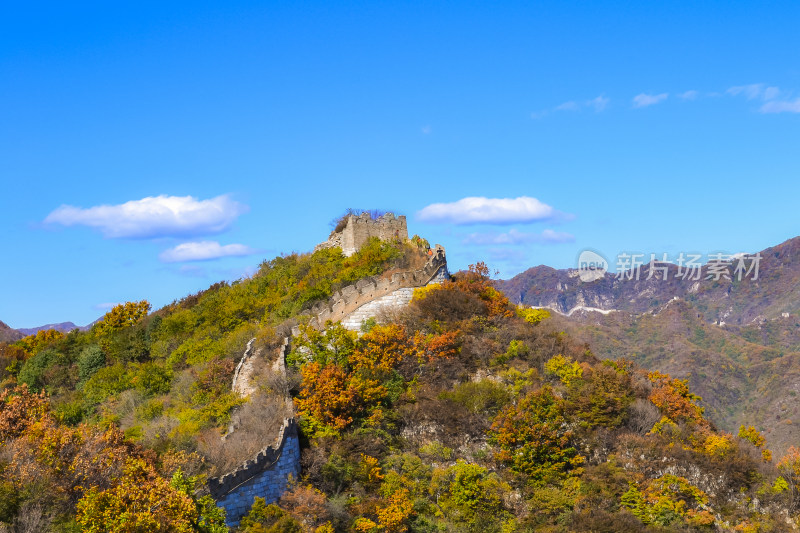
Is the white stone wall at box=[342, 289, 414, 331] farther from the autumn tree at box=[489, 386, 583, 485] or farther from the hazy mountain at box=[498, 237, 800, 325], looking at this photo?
the hazy mountain at box=[498, 237, 800, 325]

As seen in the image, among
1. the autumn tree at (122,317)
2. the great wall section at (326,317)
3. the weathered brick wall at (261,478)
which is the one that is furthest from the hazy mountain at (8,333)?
the weathered brick wall at (261,478)

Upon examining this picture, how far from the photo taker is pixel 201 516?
20516mm

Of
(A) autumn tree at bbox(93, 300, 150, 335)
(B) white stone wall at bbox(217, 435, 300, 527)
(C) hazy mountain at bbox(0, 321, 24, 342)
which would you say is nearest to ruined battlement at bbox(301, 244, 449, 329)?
(B) white stone wall at bbox(217, 435, 300, 527)

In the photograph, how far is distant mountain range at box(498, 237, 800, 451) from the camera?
96.8m

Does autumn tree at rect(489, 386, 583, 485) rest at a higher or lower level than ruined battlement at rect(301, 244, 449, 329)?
lower

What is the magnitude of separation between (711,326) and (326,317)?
104639 millimetres

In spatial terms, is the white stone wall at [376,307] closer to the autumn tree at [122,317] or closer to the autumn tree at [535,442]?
the autumn tree at [535,442]

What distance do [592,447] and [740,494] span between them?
5.10m

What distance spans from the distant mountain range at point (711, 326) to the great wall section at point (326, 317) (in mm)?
31305

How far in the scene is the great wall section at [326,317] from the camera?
79.4 feet

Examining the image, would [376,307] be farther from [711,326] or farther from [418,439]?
[711,326]

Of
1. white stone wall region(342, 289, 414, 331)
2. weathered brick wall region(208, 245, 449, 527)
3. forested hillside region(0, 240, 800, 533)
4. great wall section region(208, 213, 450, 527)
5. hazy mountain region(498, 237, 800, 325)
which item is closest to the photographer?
forested hillside region(0, 240, 800, 533)

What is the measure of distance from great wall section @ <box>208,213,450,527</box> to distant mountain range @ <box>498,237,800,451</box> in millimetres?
31305

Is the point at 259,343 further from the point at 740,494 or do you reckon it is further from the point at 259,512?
the point at 740,494
